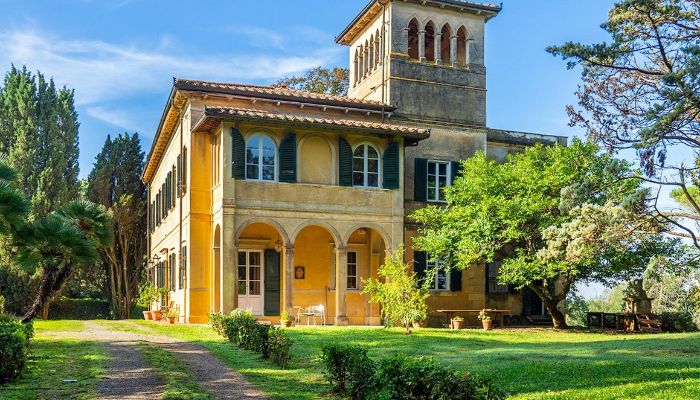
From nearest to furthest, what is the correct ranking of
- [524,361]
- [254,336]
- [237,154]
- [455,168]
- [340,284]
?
[524,361]
[254,336]
[237,154]
[340,284]
[455,168]

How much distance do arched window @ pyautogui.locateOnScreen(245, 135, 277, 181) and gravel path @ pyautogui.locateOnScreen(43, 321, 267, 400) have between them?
23.8 ft

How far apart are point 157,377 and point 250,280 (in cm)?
1409

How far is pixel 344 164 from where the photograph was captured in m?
25.2

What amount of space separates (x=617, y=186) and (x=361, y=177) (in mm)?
8171

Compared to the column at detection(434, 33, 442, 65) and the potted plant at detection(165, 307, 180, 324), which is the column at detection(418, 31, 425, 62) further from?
the potted plant at detection(165, 307, 180, 324)

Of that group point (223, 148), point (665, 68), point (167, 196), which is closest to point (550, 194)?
point (665, 68)

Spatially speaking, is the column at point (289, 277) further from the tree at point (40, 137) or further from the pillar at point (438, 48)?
the tree at point (40, 137)

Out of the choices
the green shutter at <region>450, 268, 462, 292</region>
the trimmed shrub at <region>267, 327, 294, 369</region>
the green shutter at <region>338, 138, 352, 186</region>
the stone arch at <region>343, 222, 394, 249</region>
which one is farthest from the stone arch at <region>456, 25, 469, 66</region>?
the trimmed shrub at <region>267, 327, 294, 369</region>

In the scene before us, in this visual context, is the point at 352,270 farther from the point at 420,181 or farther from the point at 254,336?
the point at 254,336

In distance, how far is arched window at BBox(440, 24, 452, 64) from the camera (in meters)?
29.4

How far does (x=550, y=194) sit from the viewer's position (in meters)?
24.6

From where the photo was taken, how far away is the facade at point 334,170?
79.5 ft

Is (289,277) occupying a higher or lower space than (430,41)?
lower

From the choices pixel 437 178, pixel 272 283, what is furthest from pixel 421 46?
pixel 272 283
